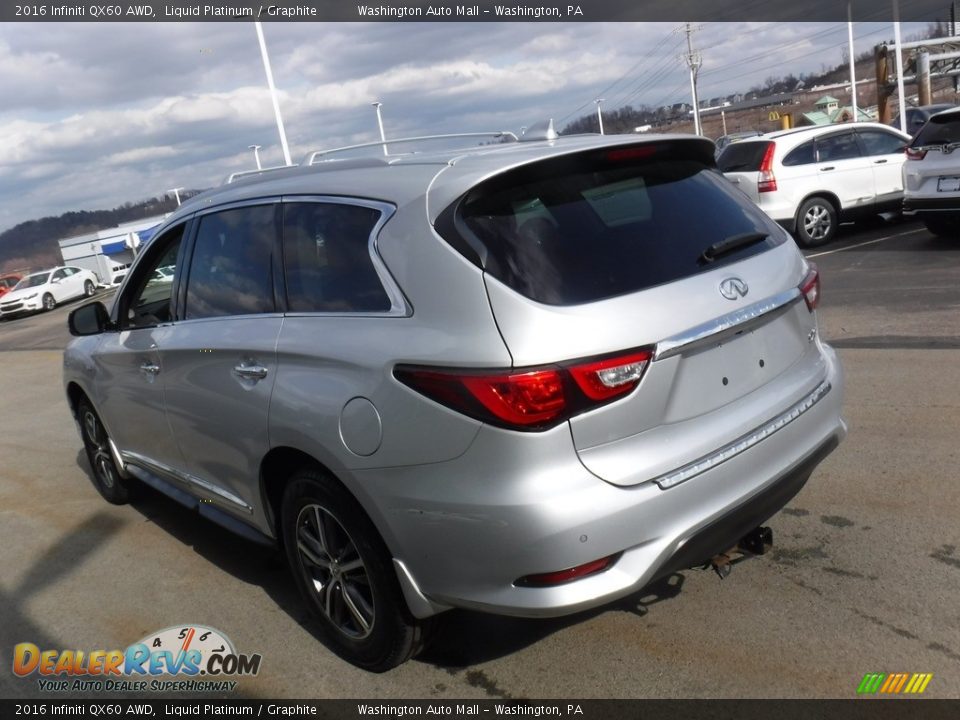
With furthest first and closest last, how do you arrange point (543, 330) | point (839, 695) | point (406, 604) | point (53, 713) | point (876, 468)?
1. point (876, 468)
2. point (53, 713)
3. point (406, 604)
4. point (839, 695)
5. point (543, 330)

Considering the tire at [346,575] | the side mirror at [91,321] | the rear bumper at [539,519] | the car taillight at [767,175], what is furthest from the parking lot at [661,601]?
the car taillight at [767,175]

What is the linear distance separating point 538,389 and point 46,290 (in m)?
35.1

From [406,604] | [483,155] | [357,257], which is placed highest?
[483,155]

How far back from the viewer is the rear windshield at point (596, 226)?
8.66 feet

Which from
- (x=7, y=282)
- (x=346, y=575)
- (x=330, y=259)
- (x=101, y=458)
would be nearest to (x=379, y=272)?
(x=330, y=259)

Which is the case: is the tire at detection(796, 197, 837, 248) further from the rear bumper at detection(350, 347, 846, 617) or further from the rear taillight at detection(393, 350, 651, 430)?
the rear taillight at detection(393, 350, 651, 430)

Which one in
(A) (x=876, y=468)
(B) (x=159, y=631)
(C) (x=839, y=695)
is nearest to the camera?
(C) (x=839, y=695)

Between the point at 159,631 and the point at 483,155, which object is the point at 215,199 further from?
the point at 159,631

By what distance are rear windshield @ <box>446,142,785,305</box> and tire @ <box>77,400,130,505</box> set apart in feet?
12.0

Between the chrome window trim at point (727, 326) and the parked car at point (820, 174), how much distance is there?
9.85 meters

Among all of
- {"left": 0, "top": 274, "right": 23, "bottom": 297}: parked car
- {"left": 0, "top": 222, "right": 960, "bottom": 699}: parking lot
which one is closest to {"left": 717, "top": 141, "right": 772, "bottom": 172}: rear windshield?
{"left": 0, "top": 222, "right": 960, "bottom": 699}: parking lot

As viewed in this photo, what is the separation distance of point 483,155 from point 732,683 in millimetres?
2069

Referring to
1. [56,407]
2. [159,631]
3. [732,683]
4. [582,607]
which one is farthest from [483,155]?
[56,407]

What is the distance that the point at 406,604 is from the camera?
2.98 m
